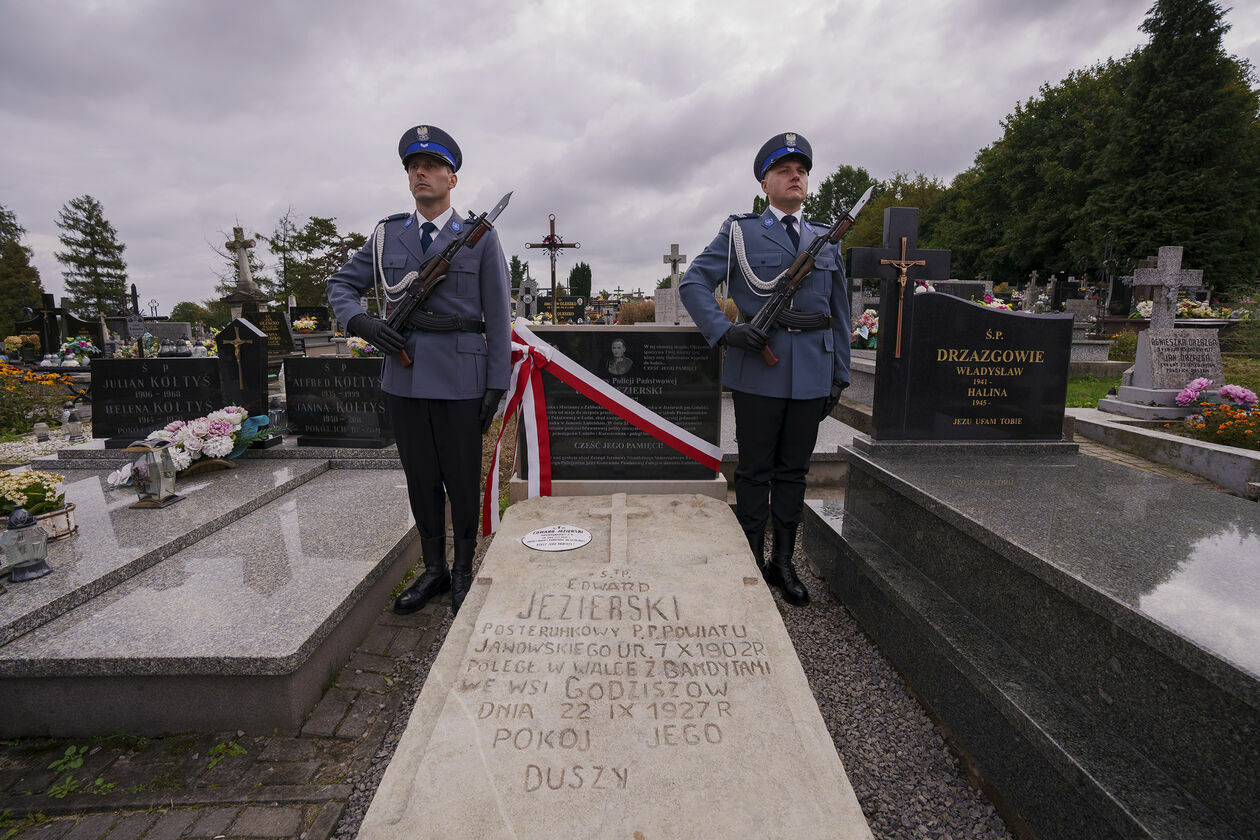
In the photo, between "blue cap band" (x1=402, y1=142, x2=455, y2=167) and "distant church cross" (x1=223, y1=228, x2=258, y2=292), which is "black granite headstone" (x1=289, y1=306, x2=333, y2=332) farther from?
"blue cap band" (x1=402, y1=142, x2=455, y2=167)

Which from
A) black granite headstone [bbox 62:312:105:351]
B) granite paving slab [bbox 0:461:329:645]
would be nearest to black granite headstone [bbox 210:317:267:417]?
granite paving slab [bbox 0:461:329:645]

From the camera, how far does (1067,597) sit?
217 cm

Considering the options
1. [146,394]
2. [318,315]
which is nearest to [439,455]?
[146,394]

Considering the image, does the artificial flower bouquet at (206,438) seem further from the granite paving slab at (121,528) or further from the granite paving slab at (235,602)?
the granite paving slab at (235,602)

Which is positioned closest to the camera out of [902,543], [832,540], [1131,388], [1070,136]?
[902,543]

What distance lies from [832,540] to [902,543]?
50 cm

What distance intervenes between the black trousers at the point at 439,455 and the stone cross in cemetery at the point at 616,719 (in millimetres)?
742

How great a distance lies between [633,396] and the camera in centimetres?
395

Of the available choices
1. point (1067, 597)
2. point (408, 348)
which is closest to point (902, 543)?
point (1067, 597)

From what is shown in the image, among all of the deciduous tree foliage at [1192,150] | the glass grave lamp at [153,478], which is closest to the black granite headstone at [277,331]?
the glass grave lamp at [153,478]

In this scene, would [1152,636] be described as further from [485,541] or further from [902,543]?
[485,541]

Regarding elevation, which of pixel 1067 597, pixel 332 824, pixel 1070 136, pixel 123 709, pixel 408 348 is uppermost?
pixel 1070 136

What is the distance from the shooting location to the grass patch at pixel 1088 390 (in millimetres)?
8531

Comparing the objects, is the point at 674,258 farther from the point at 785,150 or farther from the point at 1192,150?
the point at 1192,150
